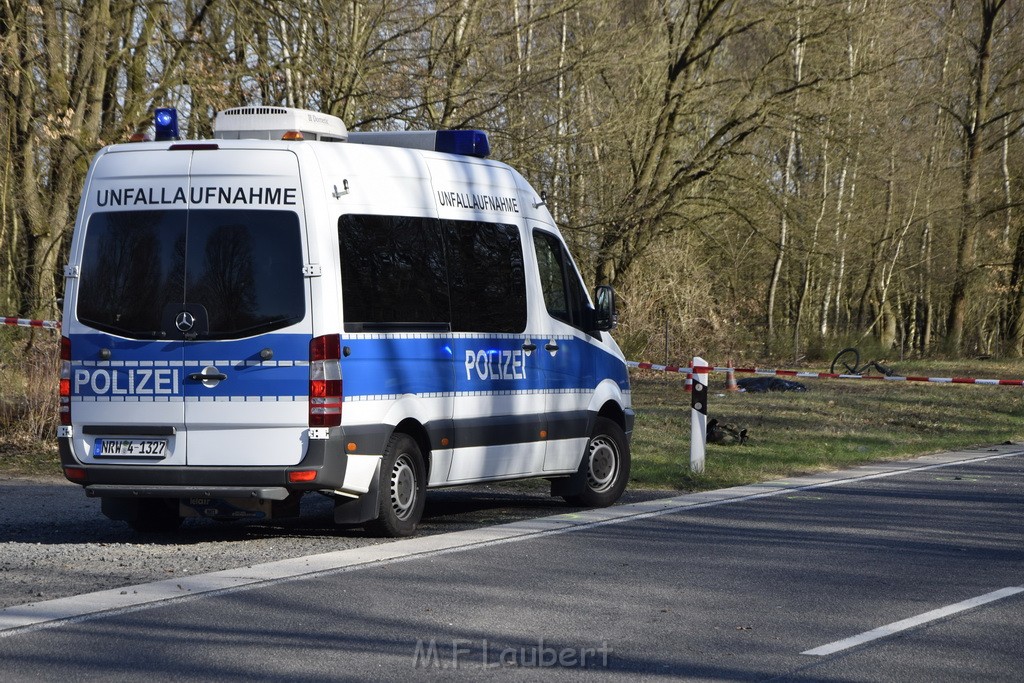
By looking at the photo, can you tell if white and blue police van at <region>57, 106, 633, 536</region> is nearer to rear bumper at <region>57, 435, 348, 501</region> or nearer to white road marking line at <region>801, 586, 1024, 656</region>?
rear bumper at <region>57, 435, 348, 501</region>

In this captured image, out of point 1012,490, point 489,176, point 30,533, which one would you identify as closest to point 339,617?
point 30,533

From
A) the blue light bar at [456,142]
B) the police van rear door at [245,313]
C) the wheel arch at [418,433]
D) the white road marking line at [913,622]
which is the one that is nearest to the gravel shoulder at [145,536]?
the wheel arch at [418,433]

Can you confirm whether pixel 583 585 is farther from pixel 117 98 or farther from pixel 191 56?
pixel 117 98

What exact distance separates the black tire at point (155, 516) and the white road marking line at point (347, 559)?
59.1 inches

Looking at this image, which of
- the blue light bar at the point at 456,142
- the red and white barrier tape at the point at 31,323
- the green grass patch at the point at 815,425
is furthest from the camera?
the red and white barrier tape at the point at 31,323

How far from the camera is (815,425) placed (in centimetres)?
1855

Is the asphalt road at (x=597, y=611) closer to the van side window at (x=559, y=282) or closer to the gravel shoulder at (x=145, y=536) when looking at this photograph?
the gravel shoulder at (x=145, y=536)

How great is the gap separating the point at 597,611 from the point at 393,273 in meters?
3.12

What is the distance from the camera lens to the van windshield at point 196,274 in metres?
8.54

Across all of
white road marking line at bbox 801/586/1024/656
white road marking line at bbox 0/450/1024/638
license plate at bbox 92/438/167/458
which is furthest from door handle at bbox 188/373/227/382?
white road marking line at bbox 801/586/1024/656

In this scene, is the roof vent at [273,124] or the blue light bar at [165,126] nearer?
the roof vent at [273,124]

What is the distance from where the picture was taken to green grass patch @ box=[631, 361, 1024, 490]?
46.1 ft

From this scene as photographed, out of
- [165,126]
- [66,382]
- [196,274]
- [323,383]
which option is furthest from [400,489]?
[165,126]

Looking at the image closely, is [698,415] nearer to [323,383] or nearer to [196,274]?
[323,383]
